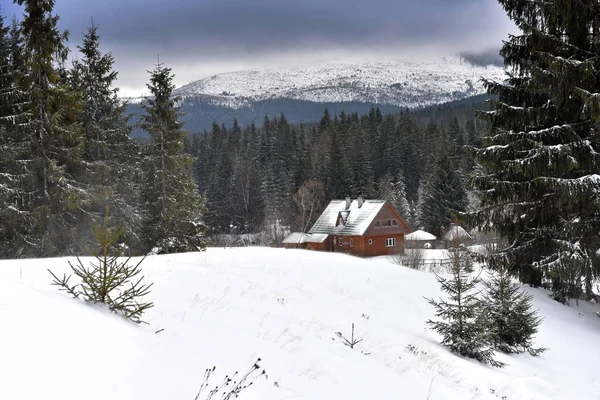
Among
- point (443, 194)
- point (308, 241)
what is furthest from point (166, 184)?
point (443, 194)

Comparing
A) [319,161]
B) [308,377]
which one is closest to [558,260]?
[308,377]

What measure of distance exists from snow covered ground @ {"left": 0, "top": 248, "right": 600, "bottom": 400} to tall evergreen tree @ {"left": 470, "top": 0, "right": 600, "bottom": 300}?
235 centimetres

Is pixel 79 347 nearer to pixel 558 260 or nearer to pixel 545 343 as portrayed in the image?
pixel 545 343

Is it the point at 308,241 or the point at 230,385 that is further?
the point at 308,241

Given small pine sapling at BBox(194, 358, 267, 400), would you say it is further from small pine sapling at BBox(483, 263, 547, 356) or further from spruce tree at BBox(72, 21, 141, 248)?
spruce tree at BBox(72, 21, 141, 248)

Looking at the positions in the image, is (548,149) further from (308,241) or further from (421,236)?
(421,236)

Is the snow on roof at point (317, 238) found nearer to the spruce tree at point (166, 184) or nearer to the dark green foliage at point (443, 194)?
the dark green foliage at point (443, 194)

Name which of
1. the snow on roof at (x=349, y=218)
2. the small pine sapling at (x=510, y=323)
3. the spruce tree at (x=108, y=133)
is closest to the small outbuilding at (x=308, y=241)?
the snow on roof at (x=349, y=218)

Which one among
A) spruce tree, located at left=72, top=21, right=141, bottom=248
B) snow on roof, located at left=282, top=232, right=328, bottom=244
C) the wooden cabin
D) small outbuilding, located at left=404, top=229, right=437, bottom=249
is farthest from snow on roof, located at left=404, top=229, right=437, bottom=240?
spruce tree, located at left=72, top=21, right=141, bottom=248

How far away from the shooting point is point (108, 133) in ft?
79.7

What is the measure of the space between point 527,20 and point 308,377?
50.5ft

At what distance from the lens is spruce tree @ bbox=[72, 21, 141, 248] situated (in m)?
22.8

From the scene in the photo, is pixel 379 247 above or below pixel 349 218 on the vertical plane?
below

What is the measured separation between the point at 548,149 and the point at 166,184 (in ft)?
60.6
